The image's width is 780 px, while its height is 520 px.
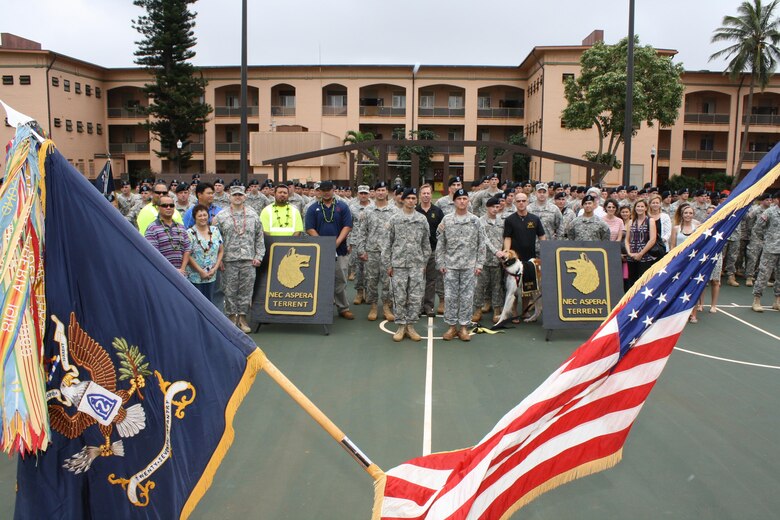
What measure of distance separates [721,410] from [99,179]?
32.3ft

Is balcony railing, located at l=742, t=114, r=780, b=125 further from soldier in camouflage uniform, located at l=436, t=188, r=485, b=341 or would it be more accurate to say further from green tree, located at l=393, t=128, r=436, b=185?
soldier in camouflage uniform, located at l=436, t=188, r=485, b=341

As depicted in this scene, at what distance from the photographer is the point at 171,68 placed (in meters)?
39.0

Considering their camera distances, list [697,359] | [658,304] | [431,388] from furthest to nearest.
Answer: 1. [697,359]
2. [431,388]
3. [658,304]

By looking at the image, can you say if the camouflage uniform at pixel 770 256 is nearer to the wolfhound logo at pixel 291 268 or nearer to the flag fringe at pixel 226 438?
the wolfhound logo at pixel 291 268

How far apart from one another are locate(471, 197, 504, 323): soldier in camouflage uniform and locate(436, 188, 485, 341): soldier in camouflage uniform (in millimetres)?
900

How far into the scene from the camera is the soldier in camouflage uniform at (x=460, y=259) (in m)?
7.85

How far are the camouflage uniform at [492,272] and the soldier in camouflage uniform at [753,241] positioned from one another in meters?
6.17

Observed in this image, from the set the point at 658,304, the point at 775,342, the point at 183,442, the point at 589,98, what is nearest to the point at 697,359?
the point at 775,342

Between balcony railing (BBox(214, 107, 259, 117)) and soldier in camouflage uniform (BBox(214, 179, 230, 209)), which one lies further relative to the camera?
balcony railing (BBox(214, 107, 259, 117))

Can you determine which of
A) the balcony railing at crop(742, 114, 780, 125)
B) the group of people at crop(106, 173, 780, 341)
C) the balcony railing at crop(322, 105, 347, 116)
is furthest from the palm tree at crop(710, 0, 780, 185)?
the group of people at crop(106, 173, 780, 341)

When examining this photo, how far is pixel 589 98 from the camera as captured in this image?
32.8 metres

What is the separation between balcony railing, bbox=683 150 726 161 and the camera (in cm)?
4678

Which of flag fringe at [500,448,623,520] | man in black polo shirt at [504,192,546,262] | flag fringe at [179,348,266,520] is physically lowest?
flag fringe at [500,448,623,520]

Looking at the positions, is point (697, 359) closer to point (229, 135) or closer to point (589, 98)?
point (589, 98)
